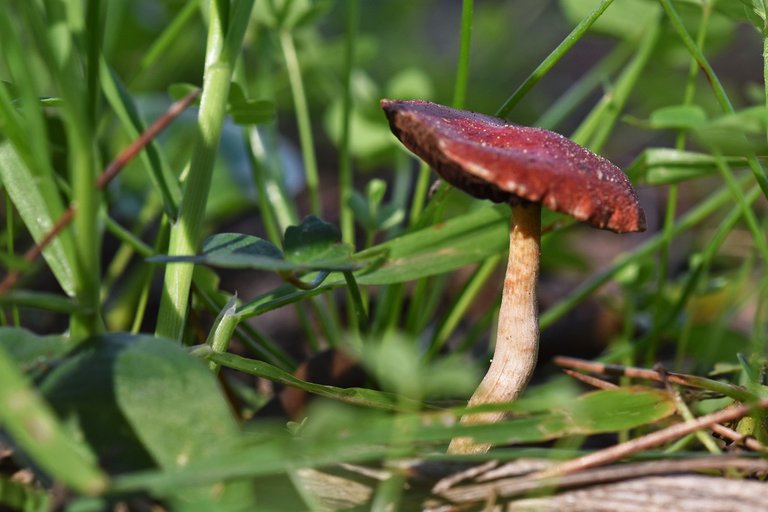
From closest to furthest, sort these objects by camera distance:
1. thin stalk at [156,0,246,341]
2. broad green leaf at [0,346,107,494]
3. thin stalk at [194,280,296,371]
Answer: broad green leaf at [0,346,107,494]
thin stalk at [156,0,246,341]
thin stalk at [194,280,296,371]

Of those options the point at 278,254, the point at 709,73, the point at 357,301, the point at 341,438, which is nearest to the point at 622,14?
the point at 709,73

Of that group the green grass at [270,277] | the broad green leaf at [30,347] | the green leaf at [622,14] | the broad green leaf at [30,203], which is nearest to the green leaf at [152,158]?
the green grass at [270,277]

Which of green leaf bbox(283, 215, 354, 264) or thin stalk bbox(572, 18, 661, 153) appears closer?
green leaf bbox(283, 215, 354, 264)

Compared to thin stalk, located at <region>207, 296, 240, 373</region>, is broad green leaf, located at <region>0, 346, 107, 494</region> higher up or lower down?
higher up

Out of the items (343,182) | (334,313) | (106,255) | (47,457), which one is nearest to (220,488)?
(47,457)

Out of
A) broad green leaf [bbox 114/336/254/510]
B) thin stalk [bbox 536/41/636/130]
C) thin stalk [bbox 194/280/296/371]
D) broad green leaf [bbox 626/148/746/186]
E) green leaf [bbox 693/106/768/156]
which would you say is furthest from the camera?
thin stalk [bbox 536/41/636/130]

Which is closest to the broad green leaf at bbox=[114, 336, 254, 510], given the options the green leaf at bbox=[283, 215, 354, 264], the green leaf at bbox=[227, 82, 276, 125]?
the green leaf at bbox=[283, 215, 354, 264]

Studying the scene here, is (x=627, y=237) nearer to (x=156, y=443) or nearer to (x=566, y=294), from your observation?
(x=566, y=294)

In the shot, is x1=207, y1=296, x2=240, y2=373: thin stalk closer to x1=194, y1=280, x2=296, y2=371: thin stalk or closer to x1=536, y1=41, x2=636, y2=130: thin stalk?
x1=194, y1=280, x2=296, y2=371: thin stalk
